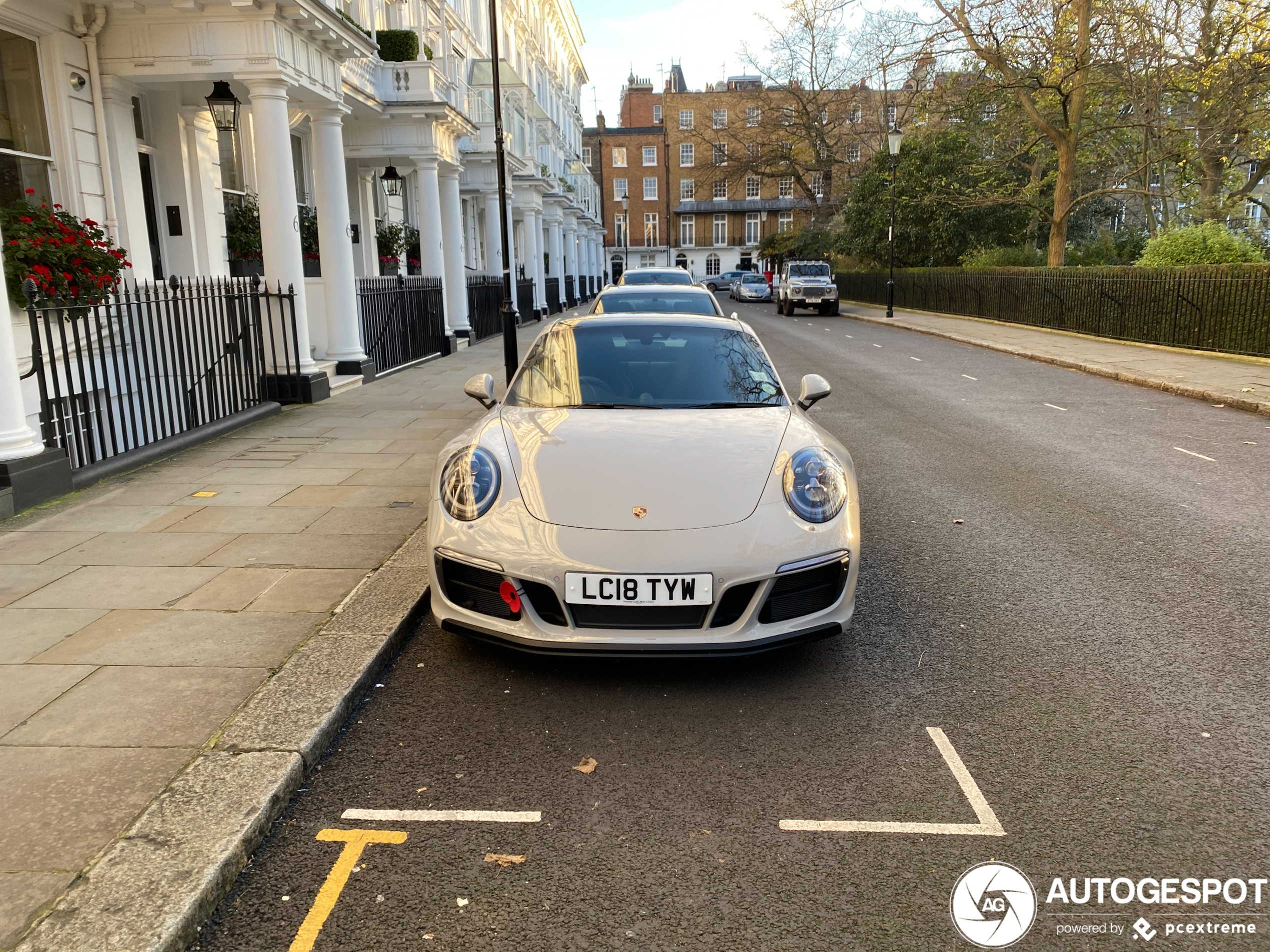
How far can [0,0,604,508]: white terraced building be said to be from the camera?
32.5 ft

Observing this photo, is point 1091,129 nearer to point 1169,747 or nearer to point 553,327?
point 553,327

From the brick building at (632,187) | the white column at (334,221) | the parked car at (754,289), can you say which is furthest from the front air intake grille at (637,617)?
the brick building at (632,187)

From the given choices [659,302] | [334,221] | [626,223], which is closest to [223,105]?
[334,221]

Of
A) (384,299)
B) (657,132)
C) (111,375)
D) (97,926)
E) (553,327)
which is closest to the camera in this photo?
(97,926)

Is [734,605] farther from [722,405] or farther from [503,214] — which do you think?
[503,214]

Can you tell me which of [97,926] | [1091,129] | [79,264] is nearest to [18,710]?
[97,926]

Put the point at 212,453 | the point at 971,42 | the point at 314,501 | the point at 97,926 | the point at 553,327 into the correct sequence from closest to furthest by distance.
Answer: the point at 97,926, the point at 553,327, the point at 314,501, the point at 212,453, the point at 971,42

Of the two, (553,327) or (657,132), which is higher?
(657,132)

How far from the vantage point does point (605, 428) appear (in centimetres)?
421

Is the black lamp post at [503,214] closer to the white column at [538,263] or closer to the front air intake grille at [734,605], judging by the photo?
the front air intake grille at [734,605]

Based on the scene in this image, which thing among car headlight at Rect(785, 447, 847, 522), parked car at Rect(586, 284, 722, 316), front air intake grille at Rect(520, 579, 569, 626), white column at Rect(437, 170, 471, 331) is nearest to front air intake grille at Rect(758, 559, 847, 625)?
car headlight at Rect(785, 447, 847, 522)

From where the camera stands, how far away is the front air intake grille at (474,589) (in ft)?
11.8

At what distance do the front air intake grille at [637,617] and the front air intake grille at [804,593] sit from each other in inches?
10.4

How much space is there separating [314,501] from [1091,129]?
2664 centimetres
